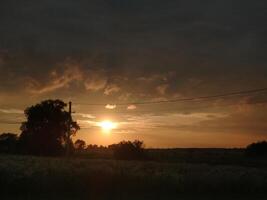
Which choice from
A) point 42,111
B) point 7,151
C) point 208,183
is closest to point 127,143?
point 42,111

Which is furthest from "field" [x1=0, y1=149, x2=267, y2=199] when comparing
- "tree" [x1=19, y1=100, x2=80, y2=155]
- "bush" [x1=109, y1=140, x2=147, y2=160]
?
"tree" [x1=19, y1=100, x2=80, y2=155]

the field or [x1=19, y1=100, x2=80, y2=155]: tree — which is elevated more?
A: [x1=19, y1=100, x2=80, y2=155]: tree

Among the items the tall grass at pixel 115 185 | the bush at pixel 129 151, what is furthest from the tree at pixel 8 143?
the tall grass at pixel 115 185

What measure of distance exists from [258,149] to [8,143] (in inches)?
1983

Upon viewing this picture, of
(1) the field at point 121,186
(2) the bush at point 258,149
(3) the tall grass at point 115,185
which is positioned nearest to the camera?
(1) the field at point 121,186

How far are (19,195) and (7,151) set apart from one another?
232 ft

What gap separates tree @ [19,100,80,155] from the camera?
3489 inches

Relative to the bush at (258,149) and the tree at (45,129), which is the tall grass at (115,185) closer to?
the tree at (45,129)

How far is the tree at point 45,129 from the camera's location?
88625mm

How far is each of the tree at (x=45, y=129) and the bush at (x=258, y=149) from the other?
1438 inches

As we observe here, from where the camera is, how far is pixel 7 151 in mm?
94812

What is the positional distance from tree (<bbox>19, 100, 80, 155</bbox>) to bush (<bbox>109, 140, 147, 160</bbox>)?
11.4 m

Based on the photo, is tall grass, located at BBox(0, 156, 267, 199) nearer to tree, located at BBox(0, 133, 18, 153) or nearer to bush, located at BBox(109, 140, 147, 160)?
bush, located at BBox(109, 140, 147, 160)

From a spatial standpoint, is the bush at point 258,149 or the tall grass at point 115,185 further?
the bush at point 258,149
